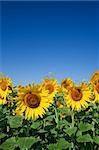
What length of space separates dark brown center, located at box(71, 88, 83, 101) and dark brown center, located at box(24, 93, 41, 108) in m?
0.92

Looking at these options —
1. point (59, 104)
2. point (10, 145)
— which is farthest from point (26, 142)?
point (59, 104)

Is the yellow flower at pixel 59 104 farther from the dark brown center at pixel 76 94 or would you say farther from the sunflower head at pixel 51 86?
the dark brown center at pixel 76 94

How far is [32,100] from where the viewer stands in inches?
235

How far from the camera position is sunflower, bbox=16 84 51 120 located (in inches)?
231

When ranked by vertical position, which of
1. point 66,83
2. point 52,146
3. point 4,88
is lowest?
point 52,146

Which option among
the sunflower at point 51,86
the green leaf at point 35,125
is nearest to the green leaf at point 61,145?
the green leaf at point 35,125

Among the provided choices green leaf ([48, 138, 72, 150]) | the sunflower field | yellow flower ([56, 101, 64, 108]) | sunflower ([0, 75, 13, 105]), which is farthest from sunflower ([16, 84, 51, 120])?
yellow flower ([56, 101, 64, 108])

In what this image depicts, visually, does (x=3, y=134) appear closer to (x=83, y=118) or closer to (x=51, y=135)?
(x=51, y=135)

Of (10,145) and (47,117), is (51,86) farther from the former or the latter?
(10,145)

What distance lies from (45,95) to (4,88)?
1284 millimetres

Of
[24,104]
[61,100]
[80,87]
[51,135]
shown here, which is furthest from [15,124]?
[61,100]

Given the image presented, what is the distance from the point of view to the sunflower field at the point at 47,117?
5.91 metres

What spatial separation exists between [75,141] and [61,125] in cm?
31

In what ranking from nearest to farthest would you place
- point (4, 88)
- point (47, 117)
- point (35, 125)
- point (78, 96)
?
point (35, 125) < point (47, 117) < point (78, 96) < point (4, 88)
